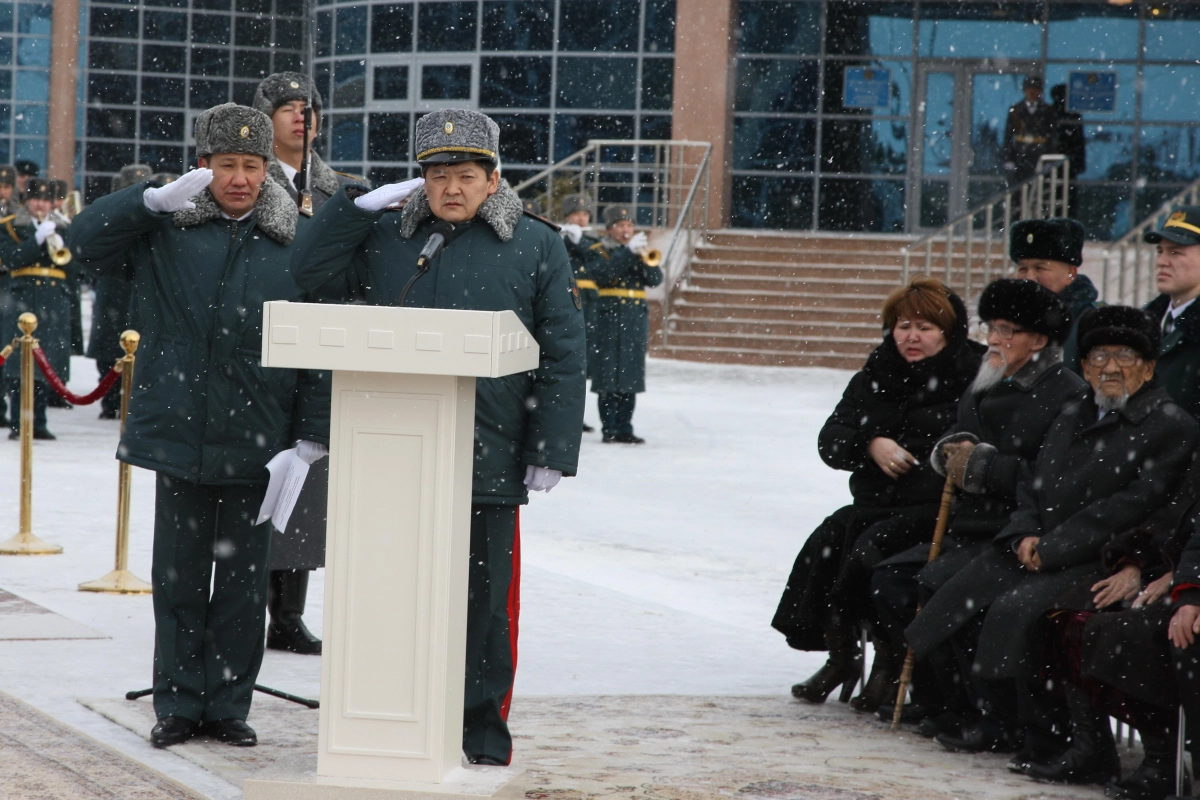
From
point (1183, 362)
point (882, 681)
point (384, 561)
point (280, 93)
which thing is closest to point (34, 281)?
point (280, 93)

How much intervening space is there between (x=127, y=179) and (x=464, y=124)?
8179 mm

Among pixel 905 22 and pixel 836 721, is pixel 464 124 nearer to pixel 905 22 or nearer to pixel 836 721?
pixel 836 721

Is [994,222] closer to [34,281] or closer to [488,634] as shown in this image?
[34,281]

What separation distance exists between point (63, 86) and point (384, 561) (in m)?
28.5

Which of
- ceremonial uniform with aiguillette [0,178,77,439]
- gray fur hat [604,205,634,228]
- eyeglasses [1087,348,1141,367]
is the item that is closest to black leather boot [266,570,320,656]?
eyeglasses [1087,348,1141,367]

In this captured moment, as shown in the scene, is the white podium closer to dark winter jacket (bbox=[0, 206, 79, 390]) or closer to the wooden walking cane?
the wooden walking cane

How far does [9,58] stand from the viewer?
99.8 feet

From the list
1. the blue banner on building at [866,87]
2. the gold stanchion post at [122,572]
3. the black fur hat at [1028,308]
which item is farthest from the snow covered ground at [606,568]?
the blue banner on building at [866,87]

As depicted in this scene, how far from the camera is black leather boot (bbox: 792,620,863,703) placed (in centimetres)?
575

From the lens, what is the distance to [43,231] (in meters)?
13.0

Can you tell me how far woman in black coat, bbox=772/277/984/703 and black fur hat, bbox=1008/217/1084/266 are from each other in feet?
2.89

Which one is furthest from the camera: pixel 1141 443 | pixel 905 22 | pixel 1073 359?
pixel 905 22

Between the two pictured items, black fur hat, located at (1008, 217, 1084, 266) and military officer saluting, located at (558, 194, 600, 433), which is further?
military officer saluting, located at (558, 194, 600, 433)

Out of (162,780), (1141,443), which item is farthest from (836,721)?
(162,780)
